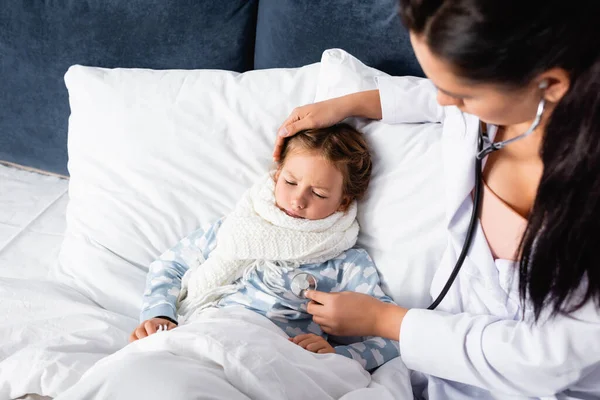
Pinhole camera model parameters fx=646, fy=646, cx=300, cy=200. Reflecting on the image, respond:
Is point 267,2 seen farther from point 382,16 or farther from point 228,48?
point 382,16

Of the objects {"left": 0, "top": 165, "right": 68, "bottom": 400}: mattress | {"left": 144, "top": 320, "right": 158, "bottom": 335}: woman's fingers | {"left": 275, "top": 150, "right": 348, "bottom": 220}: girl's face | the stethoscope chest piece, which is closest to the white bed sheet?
{"left": 0, "top": 165, "right": 68, "bottom": 400}: mattress

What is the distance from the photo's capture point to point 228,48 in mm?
1713

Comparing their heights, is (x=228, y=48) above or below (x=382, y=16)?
below

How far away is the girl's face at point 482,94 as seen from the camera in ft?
2.77

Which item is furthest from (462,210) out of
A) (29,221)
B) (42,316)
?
(29,221)

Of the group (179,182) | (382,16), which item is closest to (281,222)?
(179,182)

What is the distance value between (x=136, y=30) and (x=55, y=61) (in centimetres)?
27

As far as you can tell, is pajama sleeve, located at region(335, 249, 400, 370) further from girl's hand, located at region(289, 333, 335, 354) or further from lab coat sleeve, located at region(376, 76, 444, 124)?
lab coat sleeve, located at region(376, 76, 444, 124)

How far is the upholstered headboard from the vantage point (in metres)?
1.56

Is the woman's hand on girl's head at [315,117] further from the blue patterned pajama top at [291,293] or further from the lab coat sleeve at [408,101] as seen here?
the blue patterned pajama top at [291,293]

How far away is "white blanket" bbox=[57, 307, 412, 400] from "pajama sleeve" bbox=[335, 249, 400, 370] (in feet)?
0.24

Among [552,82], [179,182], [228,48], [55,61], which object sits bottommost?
[179,182]

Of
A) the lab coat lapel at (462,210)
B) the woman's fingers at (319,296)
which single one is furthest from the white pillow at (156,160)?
the lab coat lapel at (462,210)

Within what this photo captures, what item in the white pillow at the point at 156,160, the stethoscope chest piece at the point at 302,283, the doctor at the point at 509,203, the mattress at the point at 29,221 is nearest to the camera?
the doctor at the point at 509,203
